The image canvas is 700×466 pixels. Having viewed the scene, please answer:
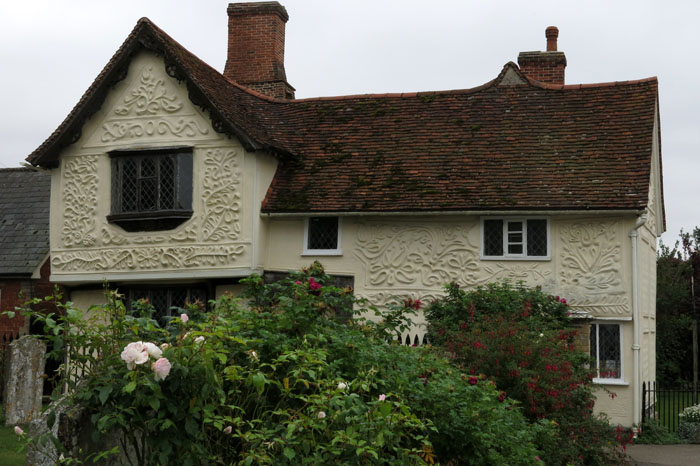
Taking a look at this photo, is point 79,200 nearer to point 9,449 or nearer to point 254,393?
point 9,449

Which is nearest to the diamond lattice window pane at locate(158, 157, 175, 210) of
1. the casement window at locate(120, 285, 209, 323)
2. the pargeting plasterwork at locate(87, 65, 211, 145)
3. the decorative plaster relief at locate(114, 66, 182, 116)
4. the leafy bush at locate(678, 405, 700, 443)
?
the pargeting plasterwork at locate(87, 65, 211, 145)

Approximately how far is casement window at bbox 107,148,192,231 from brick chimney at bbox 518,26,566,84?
905 cm

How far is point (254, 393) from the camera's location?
248 inches

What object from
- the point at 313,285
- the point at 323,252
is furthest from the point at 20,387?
the point at 313,285

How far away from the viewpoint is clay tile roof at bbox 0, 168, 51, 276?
83.8ft

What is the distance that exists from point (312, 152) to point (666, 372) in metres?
19.3

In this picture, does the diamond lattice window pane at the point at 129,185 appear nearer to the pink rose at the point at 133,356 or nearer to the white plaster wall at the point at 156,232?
the white plaster wall at the point at 156,232

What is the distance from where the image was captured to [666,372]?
112 feet

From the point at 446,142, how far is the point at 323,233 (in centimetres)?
363

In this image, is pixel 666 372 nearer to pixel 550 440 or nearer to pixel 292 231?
pixel 292 231

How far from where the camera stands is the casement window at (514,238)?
19.2 m

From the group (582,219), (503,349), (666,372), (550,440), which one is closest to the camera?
(550,440)

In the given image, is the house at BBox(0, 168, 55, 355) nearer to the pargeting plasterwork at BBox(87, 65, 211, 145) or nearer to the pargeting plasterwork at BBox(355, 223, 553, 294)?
the pargeting plasterwork at BBox(87, 65, 211, 145)

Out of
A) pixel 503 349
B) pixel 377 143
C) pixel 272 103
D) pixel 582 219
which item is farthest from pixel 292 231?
pixel 503 349
